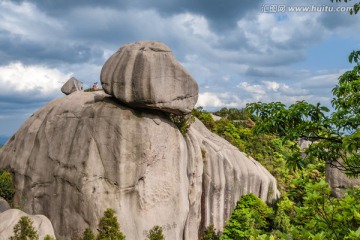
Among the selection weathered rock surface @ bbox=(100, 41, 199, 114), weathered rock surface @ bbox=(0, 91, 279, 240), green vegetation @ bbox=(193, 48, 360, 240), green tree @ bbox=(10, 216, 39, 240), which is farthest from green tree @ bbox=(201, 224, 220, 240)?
green vegetation @ bbox=(193, 48, 360, 240)

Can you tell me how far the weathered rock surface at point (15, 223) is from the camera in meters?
16.7

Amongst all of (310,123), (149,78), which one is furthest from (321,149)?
(149,78)

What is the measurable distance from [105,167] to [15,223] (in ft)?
15.9

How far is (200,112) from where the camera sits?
3497 centimetres

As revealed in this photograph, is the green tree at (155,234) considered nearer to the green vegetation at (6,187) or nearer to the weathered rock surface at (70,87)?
the green vegetation at (6,187)

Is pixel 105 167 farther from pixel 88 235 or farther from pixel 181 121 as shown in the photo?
pixel 181 121

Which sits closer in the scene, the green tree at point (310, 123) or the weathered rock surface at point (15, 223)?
the green tree at point (310, 123)

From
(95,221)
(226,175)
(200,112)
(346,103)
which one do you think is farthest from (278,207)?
(346,103)

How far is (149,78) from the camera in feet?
64.2

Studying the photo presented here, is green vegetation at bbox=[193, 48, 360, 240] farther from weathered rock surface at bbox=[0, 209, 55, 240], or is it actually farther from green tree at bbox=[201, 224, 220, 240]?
green tree at bbox=[201, 224, 220, 240]

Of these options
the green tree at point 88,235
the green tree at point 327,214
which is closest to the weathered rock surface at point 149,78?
the green tree at point 88,235

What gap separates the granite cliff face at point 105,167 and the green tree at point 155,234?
27 cm

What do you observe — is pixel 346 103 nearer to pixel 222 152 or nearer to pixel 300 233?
pixel 300 233

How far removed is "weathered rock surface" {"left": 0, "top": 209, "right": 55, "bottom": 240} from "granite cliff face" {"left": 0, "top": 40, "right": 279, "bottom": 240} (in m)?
1.29
